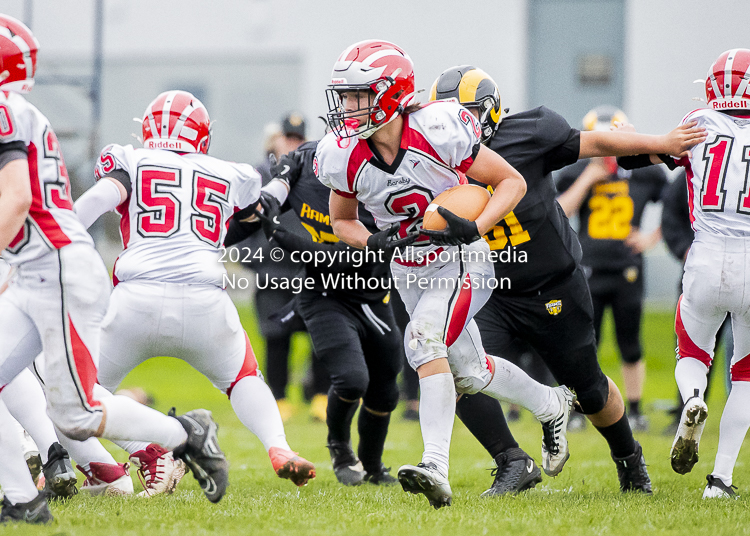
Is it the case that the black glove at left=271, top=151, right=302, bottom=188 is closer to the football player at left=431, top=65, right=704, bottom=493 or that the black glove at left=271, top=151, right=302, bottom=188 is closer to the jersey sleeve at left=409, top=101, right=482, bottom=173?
the football player at left=431, top=65, right=704, bottom=493

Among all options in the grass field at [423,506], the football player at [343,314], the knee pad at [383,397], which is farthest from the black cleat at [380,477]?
the knee pad at [383,397]

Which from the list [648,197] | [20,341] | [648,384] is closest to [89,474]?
[20,341]

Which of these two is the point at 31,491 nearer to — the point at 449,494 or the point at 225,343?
the point at 225,343

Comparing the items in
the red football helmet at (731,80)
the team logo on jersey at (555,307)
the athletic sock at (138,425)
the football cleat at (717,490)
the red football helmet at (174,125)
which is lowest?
the football cleat at (717,490)

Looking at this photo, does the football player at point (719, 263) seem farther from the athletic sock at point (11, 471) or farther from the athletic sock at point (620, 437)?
the athletic sock at point (11, 471)

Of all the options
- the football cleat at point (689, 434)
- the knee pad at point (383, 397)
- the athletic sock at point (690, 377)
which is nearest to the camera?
the football cleat at point (689, 434)

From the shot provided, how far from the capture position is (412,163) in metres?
3.73

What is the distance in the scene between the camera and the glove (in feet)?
14.8

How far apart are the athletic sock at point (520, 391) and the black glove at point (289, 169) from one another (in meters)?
1.55

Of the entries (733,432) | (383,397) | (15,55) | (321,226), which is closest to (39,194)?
(15,55)

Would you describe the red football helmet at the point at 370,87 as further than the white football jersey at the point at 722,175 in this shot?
No

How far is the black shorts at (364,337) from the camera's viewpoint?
478 cm

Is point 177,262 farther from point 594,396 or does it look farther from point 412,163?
point 594,396

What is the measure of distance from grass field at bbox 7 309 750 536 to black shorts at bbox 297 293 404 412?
1.76 ft
